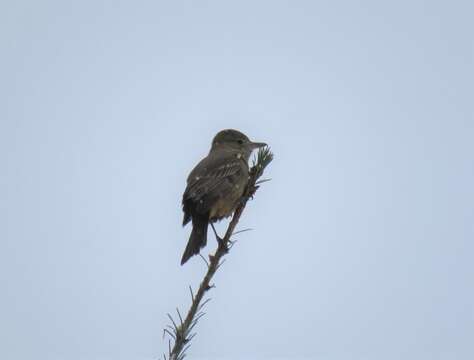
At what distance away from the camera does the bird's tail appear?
5.63 meters

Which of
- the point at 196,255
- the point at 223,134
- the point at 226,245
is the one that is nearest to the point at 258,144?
the point at 223,134

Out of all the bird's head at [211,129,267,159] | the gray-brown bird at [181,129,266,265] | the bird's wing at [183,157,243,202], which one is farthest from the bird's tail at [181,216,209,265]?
the bird's head at [211,129,267,159]

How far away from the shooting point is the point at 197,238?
19.9 ft

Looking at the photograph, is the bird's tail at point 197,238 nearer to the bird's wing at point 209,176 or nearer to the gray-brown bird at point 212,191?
the gray-brown bird at point 212,191

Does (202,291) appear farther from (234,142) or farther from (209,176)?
(234,142)

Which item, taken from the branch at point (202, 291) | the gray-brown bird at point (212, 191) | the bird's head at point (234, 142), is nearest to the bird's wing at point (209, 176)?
the gray-brown bird at point (212, 191)

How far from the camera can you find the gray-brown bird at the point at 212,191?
6.62 meters

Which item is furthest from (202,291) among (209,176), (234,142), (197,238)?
(234,142)

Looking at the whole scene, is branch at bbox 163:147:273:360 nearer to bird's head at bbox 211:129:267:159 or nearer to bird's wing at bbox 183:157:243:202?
bird's wing at bbox 183:157:243:202

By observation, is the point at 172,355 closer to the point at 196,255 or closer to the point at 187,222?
the point at 196,255

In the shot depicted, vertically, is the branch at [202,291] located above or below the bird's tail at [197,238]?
below

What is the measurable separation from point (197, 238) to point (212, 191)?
112cm

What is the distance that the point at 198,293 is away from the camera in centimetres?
316

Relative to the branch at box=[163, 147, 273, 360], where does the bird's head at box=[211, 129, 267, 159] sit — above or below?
above
